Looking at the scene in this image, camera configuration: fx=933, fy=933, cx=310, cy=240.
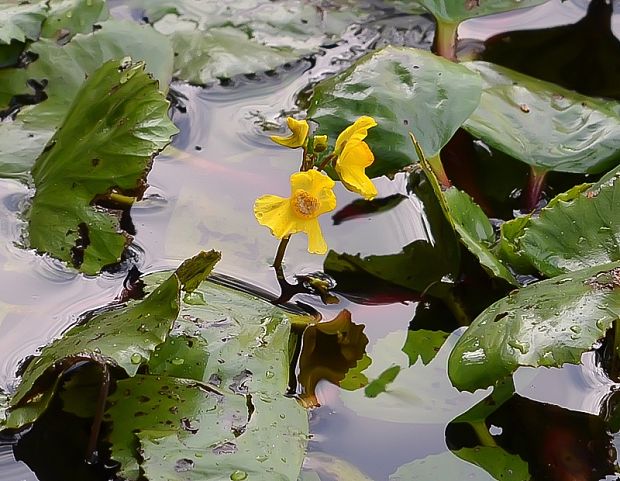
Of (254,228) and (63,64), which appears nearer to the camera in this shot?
(254,228)

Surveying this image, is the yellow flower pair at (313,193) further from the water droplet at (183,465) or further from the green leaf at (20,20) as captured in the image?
the green leaf at (20,20)

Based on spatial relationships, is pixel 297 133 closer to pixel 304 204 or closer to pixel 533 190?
pixel 304 204

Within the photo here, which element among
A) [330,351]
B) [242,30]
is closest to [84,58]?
[242,30]

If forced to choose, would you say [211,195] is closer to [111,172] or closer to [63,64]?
[111,172]

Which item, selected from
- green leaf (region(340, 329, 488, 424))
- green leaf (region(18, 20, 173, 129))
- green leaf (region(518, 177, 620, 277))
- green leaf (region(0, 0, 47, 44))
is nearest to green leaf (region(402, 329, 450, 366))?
green leaf (region(340, 329, 488, 424))

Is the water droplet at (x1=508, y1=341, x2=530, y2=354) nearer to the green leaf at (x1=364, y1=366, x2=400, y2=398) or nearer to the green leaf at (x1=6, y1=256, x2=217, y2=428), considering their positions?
the green leaf at (x1=364, y1=366, x2=400, y2=398)

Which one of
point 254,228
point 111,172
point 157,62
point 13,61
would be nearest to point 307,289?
point 254,228
